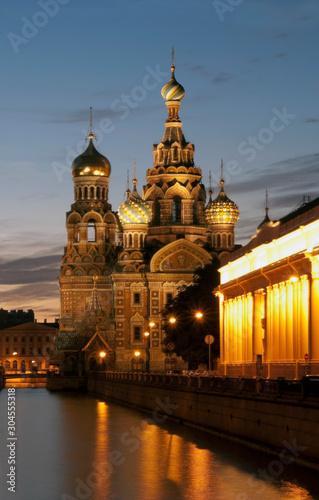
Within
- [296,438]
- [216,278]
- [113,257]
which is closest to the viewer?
[296,438]

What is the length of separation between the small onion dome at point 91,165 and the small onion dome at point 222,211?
502 inches

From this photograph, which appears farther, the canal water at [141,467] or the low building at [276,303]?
the low building at [276,303]

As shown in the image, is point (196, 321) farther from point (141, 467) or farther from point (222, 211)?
point (141, 467)

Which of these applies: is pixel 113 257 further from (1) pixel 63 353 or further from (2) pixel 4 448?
(2) pixel 4 448

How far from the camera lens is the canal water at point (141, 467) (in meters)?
25.4

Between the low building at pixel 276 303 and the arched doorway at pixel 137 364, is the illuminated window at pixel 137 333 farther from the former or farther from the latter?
the low building at pixel 276 303

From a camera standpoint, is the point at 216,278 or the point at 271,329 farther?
the point at 216,278

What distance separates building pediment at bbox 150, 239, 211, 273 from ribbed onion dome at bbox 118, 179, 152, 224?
3.60m

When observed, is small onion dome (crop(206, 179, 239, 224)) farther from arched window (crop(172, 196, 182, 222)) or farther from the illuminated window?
the illuminated window

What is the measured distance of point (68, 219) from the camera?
11481cm

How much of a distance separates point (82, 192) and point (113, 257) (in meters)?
7.36

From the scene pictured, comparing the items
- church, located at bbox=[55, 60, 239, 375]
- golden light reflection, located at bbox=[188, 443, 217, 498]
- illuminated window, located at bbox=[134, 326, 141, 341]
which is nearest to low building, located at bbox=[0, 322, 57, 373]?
church, located at bbox=[55, 60, 239, 375]

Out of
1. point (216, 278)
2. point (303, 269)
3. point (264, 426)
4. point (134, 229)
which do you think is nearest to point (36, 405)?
point (216, 278)

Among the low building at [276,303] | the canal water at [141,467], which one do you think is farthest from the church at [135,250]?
the canal water at [141,467]
